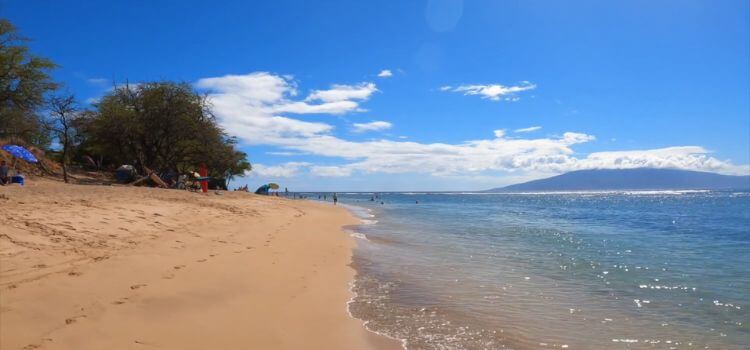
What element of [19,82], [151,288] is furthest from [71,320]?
[19,82]

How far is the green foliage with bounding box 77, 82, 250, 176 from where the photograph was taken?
34094mm

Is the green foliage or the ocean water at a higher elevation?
the green foliage

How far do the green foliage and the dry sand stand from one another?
78.4ft

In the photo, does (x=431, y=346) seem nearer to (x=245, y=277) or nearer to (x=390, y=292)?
(x=390, y=292)

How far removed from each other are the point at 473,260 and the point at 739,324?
6.39 m

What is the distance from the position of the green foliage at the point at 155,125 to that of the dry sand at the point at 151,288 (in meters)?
23.9

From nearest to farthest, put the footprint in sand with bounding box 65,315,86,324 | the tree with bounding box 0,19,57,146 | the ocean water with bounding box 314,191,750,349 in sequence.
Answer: the footprint in sand with bounding box 65,315,86,324
the ocean water with bounding box 314,191,750,349
the tree with bounding box 0,19,57,146

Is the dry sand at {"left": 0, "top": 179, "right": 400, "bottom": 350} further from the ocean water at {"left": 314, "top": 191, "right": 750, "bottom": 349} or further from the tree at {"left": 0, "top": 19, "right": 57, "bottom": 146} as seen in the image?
the tree at {"left": 0, "top": 19, "right": 57, "bottom": 146}

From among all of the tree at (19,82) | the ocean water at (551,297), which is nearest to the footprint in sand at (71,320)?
the ocean water at (551,297)

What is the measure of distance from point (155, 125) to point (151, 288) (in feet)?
103

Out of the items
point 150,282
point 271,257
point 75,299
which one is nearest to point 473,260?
point 271,257

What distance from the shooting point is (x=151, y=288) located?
6699 millimetres

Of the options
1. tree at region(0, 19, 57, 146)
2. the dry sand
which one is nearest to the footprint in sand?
the dry sand

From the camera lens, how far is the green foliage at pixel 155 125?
34094 millimetres
